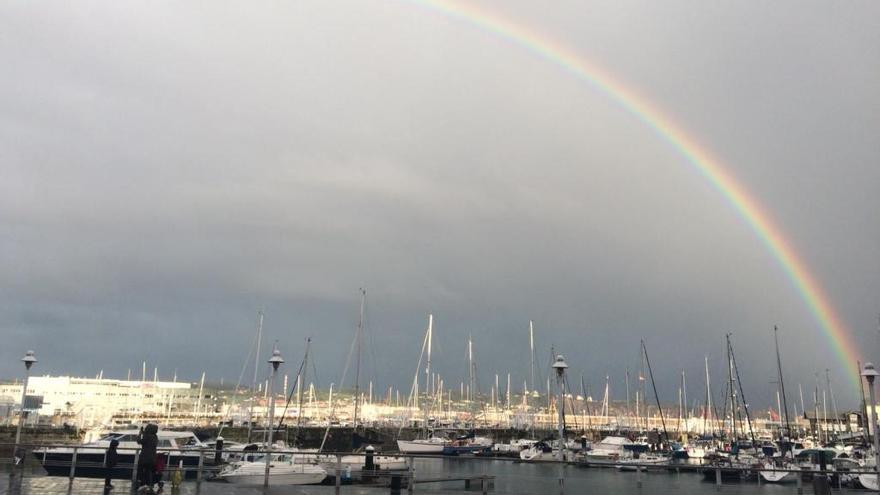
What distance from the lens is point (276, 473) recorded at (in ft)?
108

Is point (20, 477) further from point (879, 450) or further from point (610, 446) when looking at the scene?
point (610, 446)

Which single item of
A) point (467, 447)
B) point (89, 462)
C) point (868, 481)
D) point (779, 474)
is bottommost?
point (467, 447)

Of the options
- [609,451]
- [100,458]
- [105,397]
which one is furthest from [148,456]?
[105,397]

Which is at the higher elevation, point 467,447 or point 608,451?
point 608,451

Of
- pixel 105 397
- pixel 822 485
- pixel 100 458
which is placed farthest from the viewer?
pixel 105 397

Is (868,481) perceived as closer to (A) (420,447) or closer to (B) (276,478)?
(B) (276,478)

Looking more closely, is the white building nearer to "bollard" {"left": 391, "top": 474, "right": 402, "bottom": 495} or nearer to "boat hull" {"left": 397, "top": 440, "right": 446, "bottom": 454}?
"boat hull" {"left": 397, "top": 440, "right": 446, "bottom": 454}

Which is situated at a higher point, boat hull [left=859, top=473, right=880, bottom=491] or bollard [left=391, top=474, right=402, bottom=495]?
bollard [left=391, top=474, right=402, bottom=495]

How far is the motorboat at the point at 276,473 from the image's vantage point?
33.2 m

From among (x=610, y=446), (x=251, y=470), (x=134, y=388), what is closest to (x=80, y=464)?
(x=251, y=470)

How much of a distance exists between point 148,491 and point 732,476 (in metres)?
49.3

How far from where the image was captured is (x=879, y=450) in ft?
95.9

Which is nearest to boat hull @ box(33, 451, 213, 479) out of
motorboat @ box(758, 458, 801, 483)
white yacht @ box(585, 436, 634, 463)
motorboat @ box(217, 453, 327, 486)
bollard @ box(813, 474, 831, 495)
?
motorboat @ box(217, 453, 327, 486)

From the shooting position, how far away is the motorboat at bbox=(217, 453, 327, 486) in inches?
1309
